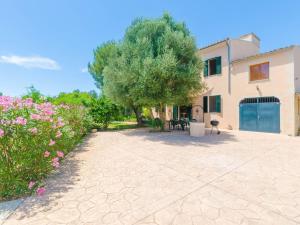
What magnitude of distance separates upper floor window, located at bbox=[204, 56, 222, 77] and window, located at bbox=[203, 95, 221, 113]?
7.05 feet

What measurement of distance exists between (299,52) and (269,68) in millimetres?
1845

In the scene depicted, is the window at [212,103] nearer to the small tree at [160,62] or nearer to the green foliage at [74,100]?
the small tree at [160,62]

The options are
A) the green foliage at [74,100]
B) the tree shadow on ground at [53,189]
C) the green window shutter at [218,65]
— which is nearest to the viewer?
the tree shadow on ground at [53,189]

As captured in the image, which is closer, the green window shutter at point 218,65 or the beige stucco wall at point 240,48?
the beige stucco wall at point 240,48

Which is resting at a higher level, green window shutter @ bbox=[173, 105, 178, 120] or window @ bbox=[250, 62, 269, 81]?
window @ bbox=[250, 62, 269, 81]

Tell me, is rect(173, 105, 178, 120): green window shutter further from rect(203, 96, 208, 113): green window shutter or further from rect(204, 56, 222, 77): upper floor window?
rect(204, 56, 222, 77): upper floor window

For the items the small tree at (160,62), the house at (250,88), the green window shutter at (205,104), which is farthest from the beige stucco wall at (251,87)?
the small tree at (160,62)

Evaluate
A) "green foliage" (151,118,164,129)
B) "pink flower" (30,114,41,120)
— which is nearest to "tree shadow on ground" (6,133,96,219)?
"pink flower" (30,114,41,120)

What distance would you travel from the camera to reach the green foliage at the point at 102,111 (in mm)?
14258

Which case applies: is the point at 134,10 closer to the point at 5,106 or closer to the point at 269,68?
the point at 269,68

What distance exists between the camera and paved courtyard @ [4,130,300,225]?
2791mm

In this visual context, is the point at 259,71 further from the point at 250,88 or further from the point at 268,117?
the point at 268,117

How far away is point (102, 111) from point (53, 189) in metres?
10.8

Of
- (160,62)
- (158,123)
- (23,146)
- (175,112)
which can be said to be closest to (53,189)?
(23,146)
